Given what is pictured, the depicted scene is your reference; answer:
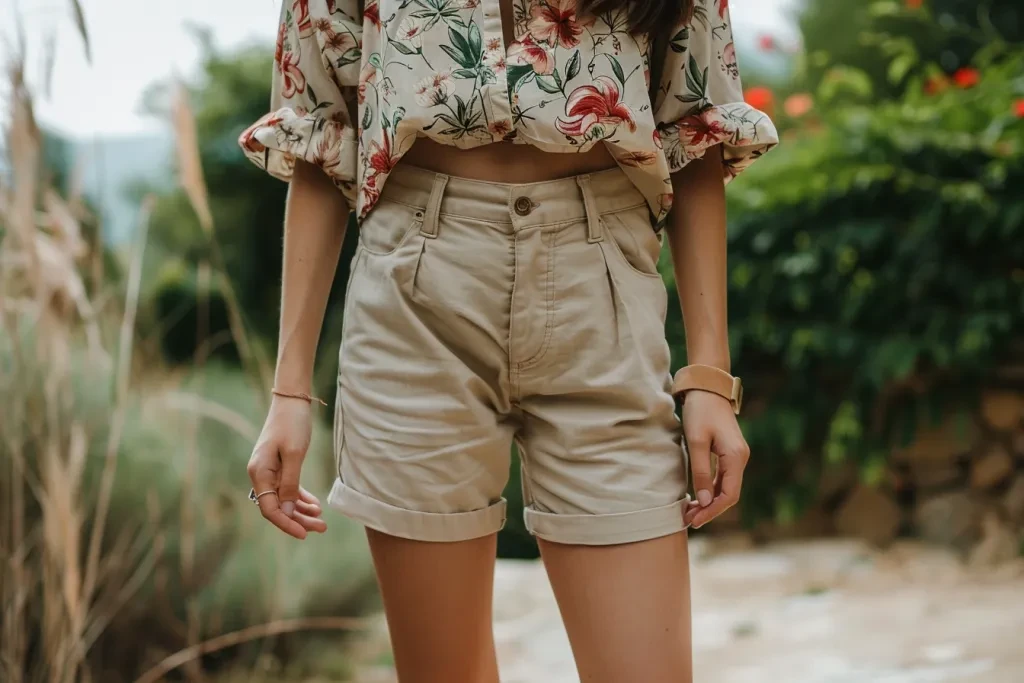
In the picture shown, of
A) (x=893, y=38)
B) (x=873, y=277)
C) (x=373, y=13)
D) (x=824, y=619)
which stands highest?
(x=893, y=38)

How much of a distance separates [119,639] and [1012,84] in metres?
3.35

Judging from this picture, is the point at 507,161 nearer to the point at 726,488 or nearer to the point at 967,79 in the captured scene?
the point at 726,488

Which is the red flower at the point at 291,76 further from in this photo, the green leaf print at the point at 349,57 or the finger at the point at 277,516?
the finger at the point at 277,516

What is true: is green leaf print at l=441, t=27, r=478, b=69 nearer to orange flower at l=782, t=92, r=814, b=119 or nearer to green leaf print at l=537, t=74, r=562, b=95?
green leaf print at l=537, t=74, r=562, b=95

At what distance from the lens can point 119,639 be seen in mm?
2316

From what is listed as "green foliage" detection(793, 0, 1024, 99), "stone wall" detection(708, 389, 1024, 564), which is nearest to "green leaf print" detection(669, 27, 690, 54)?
"stone wall" detection(708, 389, 1024, 564)

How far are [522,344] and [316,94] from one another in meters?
0.37

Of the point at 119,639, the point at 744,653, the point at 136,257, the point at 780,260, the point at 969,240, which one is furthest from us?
the point at 780,260

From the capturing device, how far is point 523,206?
0.95m

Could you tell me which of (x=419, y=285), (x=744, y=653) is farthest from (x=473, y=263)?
(x=744, y=653)

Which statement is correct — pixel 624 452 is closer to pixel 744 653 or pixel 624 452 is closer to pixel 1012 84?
pixel 744 653

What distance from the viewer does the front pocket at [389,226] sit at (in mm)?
975

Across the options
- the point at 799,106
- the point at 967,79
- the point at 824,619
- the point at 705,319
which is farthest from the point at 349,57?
the point at 799,106

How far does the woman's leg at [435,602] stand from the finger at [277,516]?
0.26 ft
